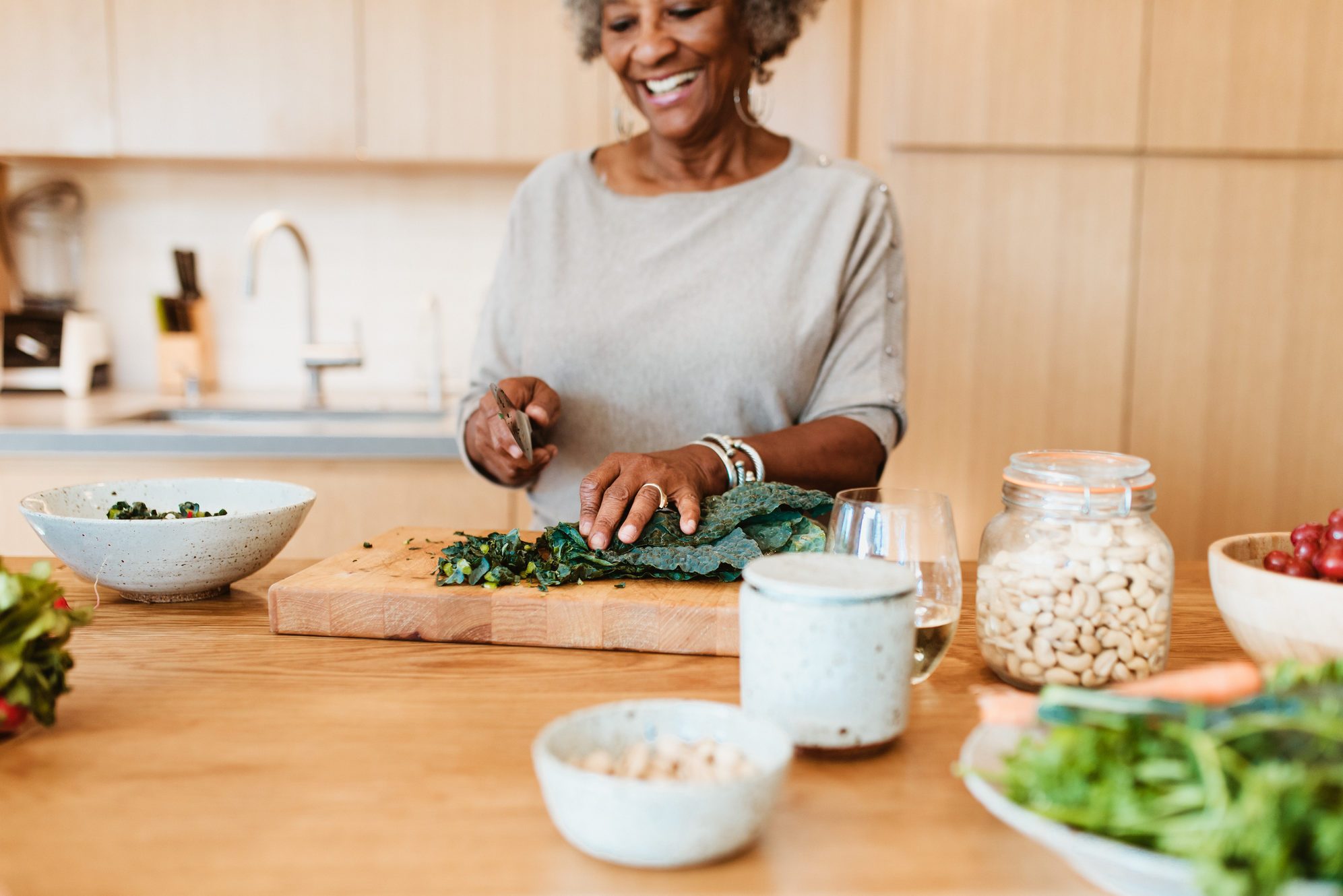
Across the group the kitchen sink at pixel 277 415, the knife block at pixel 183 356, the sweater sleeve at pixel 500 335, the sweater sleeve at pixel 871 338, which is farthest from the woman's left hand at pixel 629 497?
the knife block at pixel 183 356

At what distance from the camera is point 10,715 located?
2.41ft

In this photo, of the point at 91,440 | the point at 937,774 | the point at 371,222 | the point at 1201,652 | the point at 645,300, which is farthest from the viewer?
the point at 371,222

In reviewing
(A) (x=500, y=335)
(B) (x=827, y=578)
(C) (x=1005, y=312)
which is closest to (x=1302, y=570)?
(B) (x=827, y=578)

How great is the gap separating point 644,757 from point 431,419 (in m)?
2.05

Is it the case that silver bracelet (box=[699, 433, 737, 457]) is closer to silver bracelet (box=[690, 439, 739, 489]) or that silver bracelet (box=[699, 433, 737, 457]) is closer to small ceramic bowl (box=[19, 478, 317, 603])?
silver bracelet (box=[690, 439, 739, 489])

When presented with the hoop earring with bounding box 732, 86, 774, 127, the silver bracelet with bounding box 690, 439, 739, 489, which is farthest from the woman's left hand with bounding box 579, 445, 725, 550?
the hoop earring with bounding box 732, 86, 774, 127

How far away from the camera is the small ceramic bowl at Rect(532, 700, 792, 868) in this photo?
0.58 metres

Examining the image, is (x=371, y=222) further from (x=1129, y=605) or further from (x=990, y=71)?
(x=1129, y=605)

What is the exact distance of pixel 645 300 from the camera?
1.61m

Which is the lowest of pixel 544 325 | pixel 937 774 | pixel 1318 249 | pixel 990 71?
pixel 937 774

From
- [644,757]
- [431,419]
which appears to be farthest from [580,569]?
[431,419]

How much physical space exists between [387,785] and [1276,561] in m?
0.69

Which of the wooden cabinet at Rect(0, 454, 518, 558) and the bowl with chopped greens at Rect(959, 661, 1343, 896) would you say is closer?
the bowl with chopped greens at Rect(959, 661, 1343, 896)

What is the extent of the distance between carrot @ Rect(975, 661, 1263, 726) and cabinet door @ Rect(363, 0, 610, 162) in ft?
7.18
